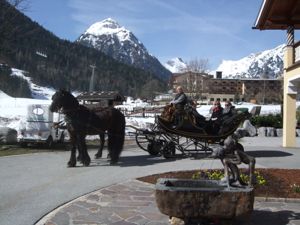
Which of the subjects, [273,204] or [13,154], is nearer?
[273,204]

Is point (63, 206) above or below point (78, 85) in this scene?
below

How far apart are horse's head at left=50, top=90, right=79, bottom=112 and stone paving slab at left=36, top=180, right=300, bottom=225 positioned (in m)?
4.76

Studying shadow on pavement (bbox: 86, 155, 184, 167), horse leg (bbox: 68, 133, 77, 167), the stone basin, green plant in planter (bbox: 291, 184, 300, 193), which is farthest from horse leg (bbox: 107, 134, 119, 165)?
the stone basin

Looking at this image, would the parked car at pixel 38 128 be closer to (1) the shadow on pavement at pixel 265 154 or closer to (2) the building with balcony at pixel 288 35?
(1) the shadow on pavement at pixel 265 154

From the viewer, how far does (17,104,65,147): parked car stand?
1977cm

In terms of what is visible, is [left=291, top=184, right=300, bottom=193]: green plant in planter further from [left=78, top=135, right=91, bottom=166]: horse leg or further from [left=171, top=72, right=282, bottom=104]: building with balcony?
[left=171, top=72, right=282, bottom=104]: building with balcony

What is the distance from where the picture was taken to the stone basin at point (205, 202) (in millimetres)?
6977

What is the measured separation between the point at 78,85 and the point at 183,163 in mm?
182708

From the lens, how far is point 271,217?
816 centimetres

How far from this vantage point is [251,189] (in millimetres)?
7109

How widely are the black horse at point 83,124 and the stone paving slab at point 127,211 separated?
4.29 meters

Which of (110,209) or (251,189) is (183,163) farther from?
(251,189)

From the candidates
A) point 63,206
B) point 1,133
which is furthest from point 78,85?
point 63,206

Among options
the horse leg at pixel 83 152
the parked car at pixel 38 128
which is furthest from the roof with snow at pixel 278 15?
the horse leg at pixel 83 152
